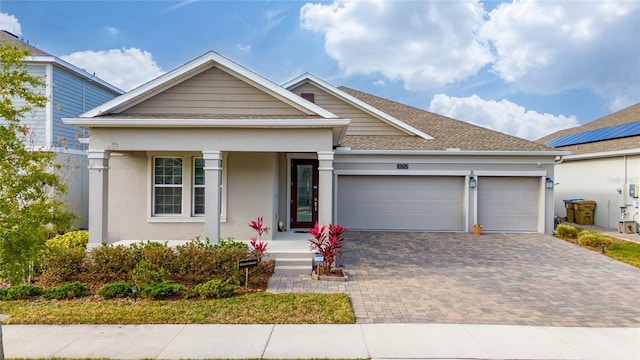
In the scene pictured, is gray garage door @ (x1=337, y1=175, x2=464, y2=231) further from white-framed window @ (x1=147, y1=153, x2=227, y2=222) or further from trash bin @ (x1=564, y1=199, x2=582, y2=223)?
trash bin @ (x1=564, y1=199, x2=582, y2=223)

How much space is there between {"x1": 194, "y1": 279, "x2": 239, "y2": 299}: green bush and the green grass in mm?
179

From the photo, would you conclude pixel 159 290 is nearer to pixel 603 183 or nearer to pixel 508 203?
pixel 508 203

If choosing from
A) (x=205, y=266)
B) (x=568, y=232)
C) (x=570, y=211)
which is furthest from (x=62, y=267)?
(x=570, y=211)

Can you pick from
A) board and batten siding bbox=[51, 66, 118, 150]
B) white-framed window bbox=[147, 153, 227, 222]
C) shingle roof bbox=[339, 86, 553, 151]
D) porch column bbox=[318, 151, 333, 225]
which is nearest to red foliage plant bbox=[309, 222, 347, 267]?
porch column bbox=[318, 151, 333, 225]

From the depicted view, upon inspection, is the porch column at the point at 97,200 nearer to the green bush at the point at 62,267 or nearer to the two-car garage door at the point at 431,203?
the green bush at the point at 62,267

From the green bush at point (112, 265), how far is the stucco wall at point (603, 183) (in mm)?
17400

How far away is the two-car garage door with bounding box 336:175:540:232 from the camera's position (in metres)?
13.8

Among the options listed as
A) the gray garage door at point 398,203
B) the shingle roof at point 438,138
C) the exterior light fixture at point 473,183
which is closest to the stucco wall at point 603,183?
the shingle roof at point 438,138

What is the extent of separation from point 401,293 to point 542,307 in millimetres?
2317

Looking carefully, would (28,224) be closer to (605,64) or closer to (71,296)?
(71,296)

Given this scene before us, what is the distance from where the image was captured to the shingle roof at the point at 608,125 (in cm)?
1548

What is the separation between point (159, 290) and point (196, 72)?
557 cm

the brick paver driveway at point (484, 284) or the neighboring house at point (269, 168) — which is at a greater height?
the neighboring house at point (269, 168)

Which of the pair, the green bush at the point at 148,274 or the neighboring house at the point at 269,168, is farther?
the neighboring house at the point at 269,168
